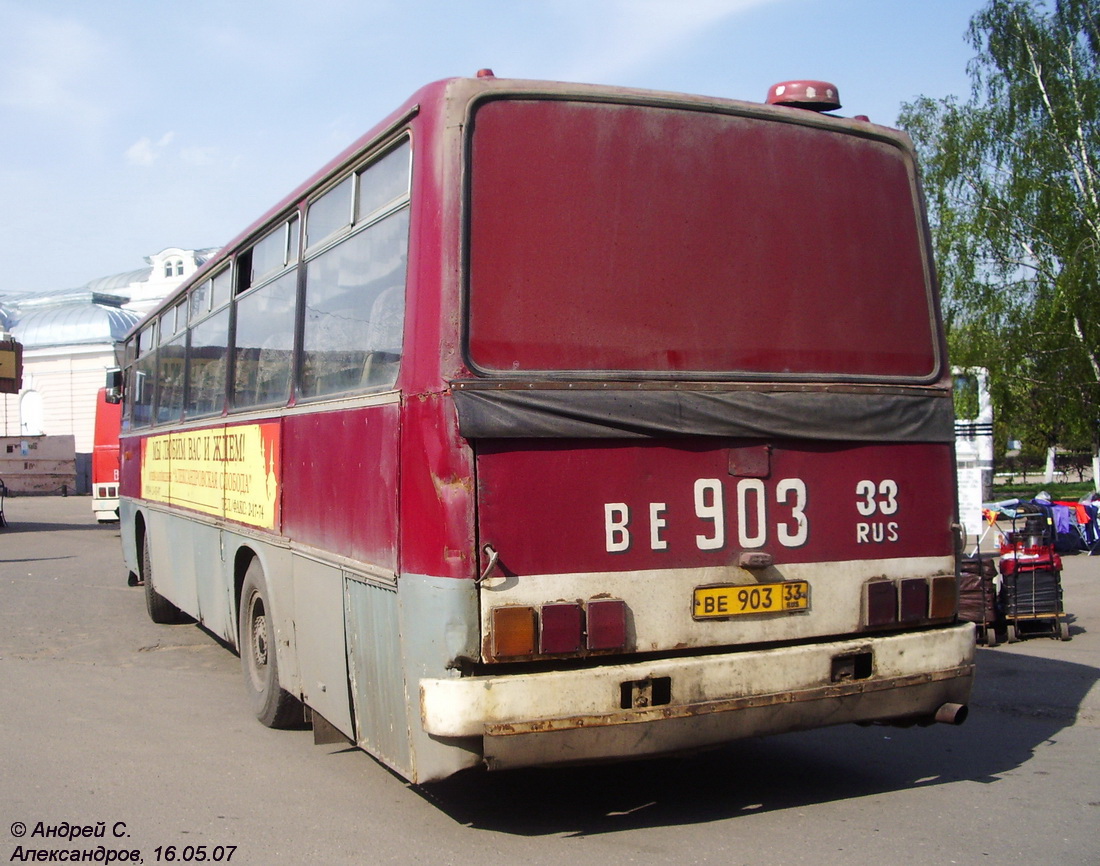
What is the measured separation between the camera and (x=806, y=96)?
5609 mm

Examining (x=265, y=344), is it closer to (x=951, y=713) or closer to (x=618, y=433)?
(x=618, y=433)

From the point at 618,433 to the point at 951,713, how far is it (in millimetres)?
2145

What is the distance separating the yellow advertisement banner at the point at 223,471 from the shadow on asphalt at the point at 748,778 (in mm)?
2101

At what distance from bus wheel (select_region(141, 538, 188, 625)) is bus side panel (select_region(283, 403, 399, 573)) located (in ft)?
19.4

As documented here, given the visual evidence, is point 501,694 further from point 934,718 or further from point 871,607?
point 934,718

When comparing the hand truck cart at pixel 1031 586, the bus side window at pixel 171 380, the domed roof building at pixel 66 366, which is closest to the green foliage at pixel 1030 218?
the hand truck cart at pixel 1031 586

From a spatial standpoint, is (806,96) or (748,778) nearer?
(806,96)

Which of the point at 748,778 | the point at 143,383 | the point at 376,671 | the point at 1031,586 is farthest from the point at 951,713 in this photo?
the point at 143,383

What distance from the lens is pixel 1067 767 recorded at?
20.3 feet

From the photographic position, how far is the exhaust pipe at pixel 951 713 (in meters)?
5.36

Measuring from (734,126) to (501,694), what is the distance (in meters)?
2.74

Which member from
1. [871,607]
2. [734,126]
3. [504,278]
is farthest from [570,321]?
[871,607]

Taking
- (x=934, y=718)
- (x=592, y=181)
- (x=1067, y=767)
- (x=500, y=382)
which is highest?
(x=592, y=181)

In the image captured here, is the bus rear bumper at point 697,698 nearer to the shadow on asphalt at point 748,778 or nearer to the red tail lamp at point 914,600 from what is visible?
the red tail lamp at point 914,600
